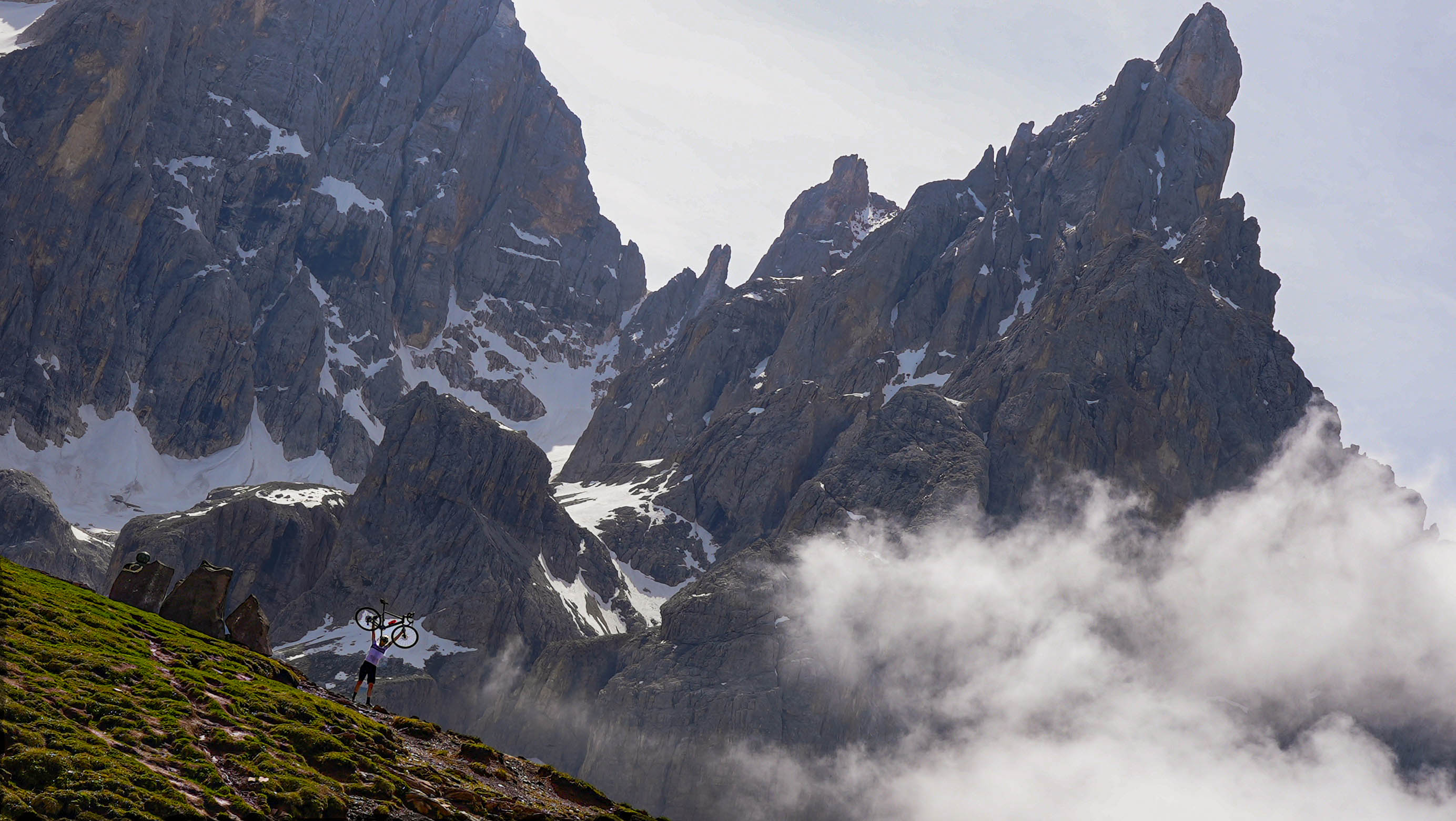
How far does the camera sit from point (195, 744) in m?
40.6

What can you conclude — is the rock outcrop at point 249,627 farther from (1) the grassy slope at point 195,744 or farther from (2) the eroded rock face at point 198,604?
(1) the grassy slope at point 195,744

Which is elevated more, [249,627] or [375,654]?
[375,654]

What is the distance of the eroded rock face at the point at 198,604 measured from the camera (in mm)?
70312

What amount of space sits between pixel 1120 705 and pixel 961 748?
1107 inches

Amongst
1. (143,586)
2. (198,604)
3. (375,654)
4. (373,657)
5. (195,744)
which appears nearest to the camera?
(195,744)

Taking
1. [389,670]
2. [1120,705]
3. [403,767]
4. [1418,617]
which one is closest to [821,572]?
[1120,705]

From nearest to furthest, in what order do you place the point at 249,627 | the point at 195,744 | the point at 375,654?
the point at 195,744 → the point at 375,654 → the point at 249,627

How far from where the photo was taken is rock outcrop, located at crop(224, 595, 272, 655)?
72000 mm

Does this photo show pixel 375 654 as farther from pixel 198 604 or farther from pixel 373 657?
pixel 198 604

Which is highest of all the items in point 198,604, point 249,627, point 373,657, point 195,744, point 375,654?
point 375,654

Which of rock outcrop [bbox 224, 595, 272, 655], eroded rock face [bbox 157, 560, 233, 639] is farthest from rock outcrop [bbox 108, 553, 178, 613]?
rock outcrop [bbox 224, 595, 272, 655]

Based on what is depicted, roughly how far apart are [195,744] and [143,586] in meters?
35.4

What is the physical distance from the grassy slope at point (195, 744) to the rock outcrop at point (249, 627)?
9.95m

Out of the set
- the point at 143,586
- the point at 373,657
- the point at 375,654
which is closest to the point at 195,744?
the point at 375,654
